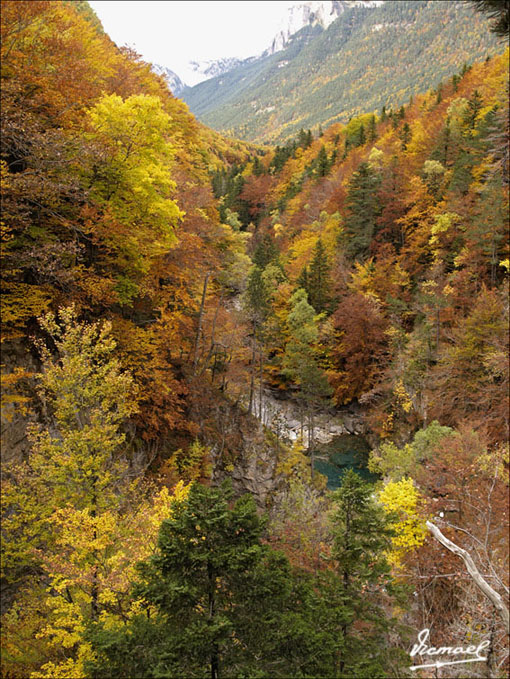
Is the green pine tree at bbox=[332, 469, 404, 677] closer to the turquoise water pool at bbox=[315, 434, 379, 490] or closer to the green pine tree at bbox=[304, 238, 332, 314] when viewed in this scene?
the turquoise water pool at bbox=[315, 434, 379, 490]

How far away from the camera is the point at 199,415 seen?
65.4ft

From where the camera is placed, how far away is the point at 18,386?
11180 mm

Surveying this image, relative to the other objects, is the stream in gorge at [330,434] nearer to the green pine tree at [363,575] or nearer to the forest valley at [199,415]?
the forest valley at [199,415]

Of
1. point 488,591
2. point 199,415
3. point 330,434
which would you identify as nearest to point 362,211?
point 330,434

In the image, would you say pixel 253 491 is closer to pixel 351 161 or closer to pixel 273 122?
pixel 351 161

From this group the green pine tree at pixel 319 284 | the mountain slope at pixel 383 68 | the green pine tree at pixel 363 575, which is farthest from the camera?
the mountain slope at pixel 383 68

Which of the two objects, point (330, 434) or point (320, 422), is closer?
point (330, 434)

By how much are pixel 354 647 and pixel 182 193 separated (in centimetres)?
1965

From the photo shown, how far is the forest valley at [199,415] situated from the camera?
17.4ft

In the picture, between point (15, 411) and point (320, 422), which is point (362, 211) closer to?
point (320, 422)

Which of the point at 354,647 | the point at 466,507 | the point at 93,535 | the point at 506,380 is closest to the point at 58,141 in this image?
the point at 93,535

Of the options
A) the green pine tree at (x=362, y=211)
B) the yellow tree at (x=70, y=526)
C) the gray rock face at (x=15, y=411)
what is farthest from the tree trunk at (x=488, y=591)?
→ the green pine tree at (x=362, y=211)

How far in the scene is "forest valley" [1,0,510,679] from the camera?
209 inches

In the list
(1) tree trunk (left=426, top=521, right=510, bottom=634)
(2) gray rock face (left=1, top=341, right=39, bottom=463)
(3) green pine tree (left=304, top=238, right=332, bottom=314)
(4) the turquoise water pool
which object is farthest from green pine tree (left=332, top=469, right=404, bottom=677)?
(3) green pine tree (left=304, top=238, right=332, bottom=314)
